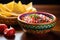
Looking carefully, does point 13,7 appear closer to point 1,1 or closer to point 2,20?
point 2,20

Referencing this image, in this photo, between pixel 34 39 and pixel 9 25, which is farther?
pixel 9 25

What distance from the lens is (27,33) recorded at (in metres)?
1.32

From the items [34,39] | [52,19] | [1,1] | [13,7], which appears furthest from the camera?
[1,1]

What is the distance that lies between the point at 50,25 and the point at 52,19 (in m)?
0.10

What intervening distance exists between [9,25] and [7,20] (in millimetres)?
45

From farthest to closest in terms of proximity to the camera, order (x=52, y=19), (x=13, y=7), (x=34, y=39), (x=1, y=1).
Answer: (x=1, y=1)
(x=13, y=7)
(x=52, y=19)
(x=34, y=39)

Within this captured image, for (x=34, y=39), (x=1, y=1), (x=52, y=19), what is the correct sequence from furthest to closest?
(x=1, y=1), (x=52, y=19), (x=34, y=39)

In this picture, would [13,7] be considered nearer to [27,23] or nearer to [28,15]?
[28,15]

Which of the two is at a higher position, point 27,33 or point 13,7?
point 13,7

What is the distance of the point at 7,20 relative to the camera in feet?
4.62

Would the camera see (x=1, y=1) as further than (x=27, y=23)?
Yes

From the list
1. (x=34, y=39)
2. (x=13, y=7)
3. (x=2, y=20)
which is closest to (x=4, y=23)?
(x=2, y=20)

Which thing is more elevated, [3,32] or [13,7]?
[13,7]

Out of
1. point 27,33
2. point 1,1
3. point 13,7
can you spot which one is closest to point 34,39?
point 27,33
